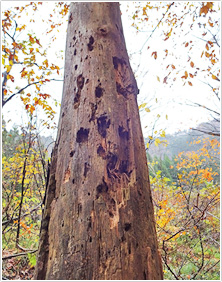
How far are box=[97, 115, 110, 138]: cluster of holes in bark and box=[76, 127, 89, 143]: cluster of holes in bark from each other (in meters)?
0.07

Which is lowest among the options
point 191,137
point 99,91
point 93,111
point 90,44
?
point 93,111

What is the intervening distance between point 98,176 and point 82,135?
0.82ft

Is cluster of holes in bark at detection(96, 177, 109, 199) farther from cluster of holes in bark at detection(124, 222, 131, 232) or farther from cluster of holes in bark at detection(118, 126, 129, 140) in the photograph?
cluster of holes in bark at detection(118, 126, 129, 140)

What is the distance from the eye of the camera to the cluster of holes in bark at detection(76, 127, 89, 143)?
0.97m

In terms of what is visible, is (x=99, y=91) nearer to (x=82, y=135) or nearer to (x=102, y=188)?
(x=82, y=135)

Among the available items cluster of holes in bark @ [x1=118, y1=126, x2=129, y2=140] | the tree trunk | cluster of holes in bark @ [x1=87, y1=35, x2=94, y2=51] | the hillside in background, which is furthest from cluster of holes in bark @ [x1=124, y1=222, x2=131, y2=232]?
the hillside in background

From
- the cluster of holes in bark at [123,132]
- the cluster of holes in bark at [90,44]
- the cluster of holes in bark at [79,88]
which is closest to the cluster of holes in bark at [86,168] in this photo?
the cluster of holes in bark at [123,132]

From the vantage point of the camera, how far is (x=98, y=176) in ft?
2.83

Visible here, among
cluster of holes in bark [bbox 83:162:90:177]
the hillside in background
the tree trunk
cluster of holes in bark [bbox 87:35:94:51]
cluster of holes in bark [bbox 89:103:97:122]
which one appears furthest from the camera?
the hillside in background

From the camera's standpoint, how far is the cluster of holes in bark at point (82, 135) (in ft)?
3.18

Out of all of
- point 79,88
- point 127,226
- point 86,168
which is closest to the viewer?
point 127,226

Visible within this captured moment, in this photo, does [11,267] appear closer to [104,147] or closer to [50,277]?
[50,277]

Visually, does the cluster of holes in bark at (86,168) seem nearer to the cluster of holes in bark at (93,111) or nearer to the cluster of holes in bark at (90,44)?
the cluster of holes in bark at (93,111)

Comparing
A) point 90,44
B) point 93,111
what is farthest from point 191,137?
point 93,111
